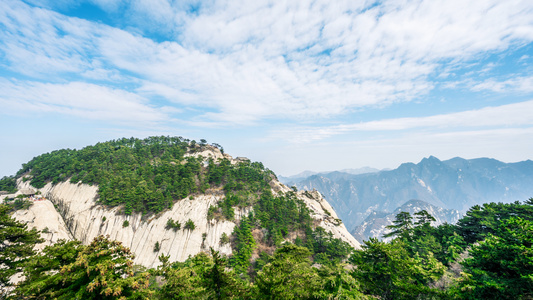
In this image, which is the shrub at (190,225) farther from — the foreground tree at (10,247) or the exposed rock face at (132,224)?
the foreground tree at (10,247)

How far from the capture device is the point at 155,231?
2148 inches

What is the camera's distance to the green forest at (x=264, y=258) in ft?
40.1

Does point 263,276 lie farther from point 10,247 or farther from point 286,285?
point 10,247

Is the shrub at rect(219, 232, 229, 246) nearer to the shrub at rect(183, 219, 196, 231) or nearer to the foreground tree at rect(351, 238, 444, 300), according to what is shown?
the shrub at rect(183, 219, 196, 231)

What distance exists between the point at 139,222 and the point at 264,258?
3890 cm

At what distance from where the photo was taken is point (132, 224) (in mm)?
55656

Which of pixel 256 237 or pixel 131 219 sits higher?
pixel 131 219

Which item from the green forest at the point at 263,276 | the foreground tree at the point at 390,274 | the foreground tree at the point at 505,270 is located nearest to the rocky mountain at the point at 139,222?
the green forest at the point at 263,276

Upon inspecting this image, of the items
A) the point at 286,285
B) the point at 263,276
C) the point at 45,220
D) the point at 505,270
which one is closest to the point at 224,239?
the point at 263,276

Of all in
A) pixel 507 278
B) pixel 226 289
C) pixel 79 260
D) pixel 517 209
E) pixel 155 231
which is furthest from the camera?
pixel 155 231

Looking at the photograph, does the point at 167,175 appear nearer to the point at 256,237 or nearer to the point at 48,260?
the point at 256,237

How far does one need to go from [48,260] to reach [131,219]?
51.7 m

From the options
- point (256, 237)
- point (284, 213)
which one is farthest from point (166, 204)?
point (284, 213)

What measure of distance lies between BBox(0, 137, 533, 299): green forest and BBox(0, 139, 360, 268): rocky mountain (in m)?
1.67
